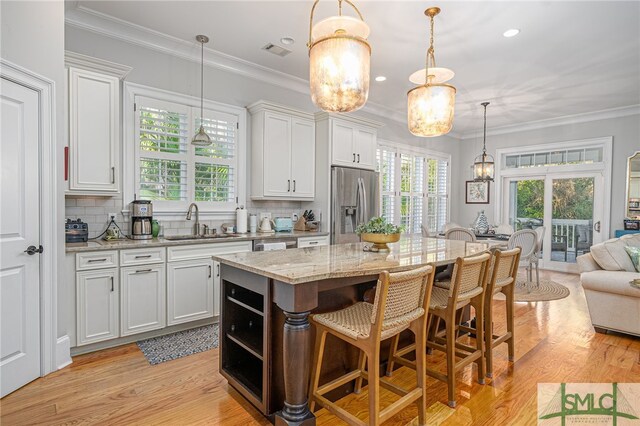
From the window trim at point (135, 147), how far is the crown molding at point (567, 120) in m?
5.77

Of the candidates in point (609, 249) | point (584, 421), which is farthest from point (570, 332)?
point (584, 421)

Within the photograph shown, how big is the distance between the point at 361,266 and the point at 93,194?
2.52 m

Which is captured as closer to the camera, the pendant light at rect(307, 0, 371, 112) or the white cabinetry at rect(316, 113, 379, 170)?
the pendant light at rect(307, 0, 371, 112)

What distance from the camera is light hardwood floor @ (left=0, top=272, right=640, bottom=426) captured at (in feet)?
6.89

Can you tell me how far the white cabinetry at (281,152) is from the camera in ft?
14.3

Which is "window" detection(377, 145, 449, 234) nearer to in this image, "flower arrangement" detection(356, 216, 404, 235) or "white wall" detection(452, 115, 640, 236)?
"white wall" detection(452, 115, 640, 236)

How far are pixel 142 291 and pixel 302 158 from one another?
2517 mm

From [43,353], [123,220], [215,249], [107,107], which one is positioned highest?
[107,107]

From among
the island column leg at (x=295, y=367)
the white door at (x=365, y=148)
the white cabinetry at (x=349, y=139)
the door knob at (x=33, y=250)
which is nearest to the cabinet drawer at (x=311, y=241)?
the white cabinetry at (x=349, y=139)

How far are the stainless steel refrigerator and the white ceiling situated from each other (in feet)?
4.53

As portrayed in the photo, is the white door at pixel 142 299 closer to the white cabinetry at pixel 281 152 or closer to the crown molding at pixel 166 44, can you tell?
the white cabinetry at pixel 281 152

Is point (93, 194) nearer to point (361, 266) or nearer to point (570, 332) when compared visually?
point (361, 266)

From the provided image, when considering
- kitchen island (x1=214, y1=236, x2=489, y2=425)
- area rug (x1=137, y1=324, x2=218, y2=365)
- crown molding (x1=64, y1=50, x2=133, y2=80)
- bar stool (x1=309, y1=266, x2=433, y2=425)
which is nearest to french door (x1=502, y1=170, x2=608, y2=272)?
kitchen island (x1=214, y1=236, x2=489, y2=425)

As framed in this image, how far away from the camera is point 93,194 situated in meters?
3.12
